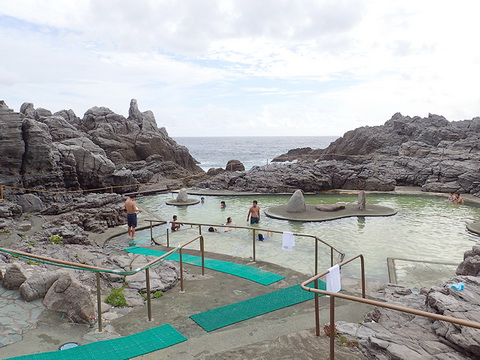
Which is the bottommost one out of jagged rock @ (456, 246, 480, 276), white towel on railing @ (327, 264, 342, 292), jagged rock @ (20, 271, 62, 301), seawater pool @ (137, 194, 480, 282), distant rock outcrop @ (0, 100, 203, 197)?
seawater pool @ (137, 194, 480, 282)

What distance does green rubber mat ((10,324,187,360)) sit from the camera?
5.17 meters

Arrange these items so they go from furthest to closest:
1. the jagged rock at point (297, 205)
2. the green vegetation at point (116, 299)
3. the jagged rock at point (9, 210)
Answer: the jagged rock at point (297, 205)
the jagged rock at point (9, 210)
the green vegetation at point (116, 299)

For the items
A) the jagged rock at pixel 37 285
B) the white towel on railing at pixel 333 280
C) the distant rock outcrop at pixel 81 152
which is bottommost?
the jagged rock at pixel 37 285

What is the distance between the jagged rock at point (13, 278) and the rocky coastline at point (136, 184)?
0.07 feet

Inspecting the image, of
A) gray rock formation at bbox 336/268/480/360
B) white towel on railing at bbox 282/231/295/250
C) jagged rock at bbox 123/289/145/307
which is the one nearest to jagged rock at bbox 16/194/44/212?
jagged rock at bbox 123/289/145/307

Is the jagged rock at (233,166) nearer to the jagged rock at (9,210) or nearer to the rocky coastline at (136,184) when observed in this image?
the rocky coastline at (136,184)

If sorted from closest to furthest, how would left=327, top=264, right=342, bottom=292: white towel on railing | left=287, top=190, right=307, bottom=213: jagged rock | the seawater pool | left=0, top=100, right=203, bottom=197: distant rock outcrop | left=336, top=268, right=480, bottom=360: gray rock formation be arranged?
left=336, top=268, right=480, bottom=360: gray rock formation < left=327, top=264, right=342, bottom=292: white towel on railing < the seawater pool < left=287, top=190, right=307, bottom=213: jagged rock < left=0, top=100, right=203, bottom=197: distant rock outcrop

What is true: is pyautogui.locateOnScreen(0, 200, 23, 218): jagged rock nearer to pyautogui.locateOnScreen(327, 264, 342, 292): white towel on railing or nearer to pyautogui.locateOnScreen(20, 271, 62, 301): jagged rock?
pyautogui.locateOnScreen(20, 271, 62, 301): jagged rock

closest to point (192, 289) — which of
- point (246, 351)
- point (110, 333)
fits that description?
point (110, 333)

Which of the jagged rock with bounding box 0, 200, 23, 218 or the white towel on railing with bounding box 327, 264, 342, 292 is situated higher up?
the white towel on railing with bounding box 327, 264, 342, 292

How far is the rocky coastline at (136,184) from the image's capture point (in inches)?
236

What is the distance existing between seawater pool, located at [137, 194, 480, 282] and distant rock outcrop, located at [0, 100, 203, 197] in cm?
572

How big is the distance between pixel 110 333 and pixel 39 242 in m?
10.4

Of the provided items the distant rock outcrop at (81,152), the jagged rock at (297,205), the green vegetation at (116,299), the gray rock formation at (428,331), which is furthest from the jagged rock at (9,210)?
the gray rock formation at (428,331)
